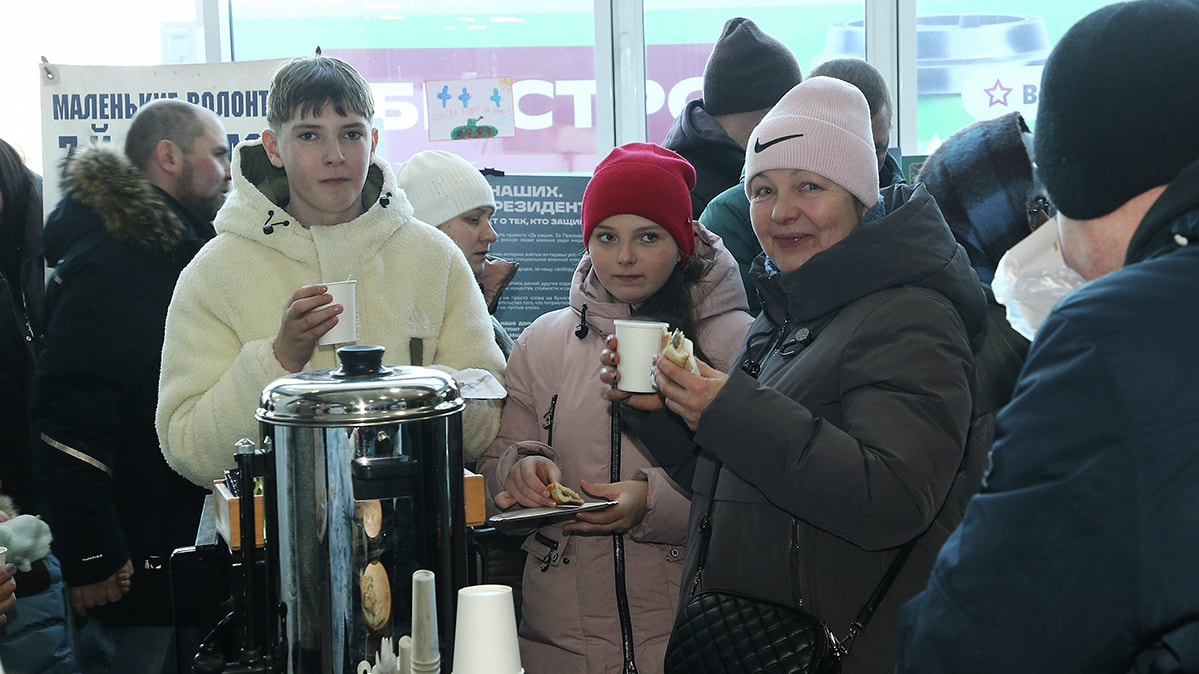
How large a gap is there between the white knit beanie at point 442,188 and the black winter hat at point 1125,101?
224 centimetres

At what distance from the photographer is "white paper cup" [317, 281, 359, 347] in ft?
6.00

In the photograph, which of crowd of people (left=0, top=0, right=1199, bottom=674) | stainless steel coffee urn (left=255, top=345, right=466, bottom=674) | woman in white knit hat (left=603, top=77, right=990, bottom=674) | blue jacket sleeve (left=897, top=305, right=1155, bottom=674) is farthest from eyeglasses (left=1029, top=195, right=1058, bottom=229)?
stainless steel coffee urn (left=255, top=345, right=466, bottom=674)

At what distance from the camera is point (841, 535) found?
1520mm

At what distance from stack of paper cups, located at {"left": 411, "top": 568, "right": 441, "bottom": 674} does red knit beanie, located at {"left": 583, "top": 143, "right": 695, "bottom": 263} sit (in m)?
1.22

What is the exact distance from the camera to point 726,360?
2.27 meters

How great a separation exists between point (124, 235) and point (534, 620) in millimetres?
1445

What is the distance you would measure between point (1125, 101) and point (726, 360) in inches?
53.6

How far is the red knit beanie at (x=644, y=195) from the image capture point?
7.61ft

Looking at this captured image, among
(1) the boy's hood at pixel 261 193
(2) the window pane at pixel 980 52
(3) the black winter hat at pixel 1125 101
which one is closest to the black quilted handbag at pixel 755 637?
(3) the black winter hat at pixel 1125 101

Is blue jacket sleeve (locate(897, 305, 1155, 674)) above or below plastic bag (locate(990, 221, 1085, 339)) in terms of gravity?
below

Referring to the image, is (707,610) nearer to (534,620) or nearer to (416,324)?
(534,620)

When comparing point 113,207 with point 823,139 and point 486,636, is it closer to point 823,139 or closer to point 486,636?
point 823,139

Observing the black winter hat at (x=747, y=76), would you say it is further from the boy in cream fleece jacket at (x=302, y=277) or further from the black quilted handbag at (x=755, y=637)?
the black quilted handbag at (x=755, y=637)

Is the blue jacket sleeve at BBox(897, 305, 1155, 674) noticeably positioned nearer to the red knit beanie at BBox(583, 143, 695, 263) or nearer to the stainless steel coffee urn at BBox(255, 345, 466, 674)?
the stainless steel coffee urn at BBox(255, 345, 466, 674)
